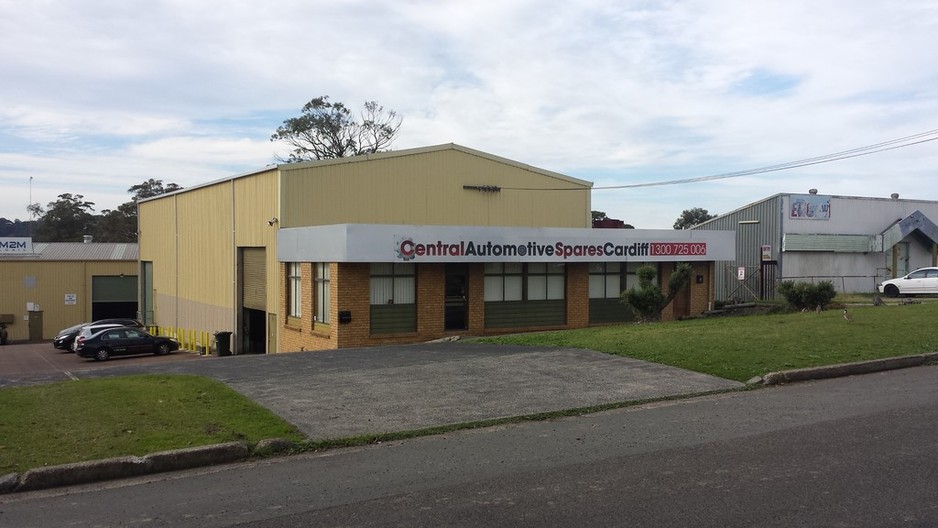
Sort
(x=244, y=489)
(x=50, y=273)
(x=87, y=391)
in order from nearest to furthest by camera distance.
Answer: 1. (x=244, y=489)
2. (x=87, y=391)
3. (x=50, y=273)

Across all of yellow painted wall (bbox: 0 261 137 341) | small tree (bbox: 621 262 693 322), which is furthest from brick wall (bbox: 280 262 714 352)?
yellow painted wall (bbox: 0 261 137 341)

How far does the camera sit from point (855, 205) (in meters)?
41.4

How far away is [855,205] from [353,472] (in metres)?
40.5

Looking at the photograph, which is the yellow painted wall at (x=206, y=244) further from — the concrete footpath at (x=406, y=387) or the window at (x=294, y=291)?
the concrete footpath at (x=406, y=387)

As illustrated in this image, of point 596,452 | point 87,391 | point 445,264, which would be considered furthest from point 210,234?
point 596,452

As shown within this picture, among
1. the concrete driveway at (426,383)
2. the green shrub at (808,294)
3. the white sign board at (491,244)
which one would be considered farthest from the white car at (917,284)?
the concrete driveway at (426,383)

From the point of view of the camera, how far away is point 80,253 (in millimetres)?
61906

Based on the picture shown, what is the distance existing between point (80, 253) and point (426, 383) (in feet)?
189

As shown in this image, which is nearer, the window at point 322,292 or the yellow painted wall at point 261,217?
the window at point 322,292

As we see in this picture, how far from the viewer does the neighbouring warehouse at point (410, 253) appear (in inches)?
886

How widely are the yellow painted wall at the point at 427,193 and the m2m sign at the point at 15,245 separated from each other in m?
43.2

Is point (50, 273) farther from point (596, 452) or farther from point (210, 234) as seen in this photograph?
point (596, 452)

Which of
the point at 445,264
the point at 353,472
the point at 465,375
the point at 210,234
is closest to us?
the point at 353,472

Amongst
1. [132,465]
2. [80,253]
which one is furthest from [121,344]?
[80,253]
